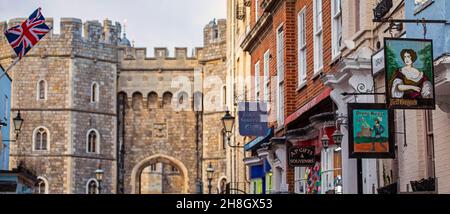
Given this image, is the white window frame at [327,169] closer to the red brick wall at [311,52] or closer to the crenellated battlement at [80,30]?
the red brick wall at [311,52]

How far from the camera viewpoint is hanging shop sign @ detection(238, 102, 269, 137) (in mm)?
26531

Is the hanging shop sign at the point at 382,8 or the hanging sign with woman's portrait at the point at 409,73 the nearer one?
the hanging sign with woman's portrait at the point at 409,73

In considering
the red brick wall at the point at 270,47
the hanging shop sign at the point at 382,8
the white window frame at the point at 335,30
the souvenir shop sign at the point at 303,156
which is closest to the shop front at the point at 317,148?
the souvenir shop sign at the point at 303,156

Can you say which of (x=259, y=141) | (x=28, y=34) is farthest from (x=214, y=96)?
(x=28, y=34)

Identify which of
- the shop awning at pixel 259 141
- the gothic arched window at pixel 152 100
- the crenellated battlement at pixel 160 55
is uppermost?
the crenellated battlement at pixel 160 55

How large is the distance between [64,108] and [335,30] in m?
44.5

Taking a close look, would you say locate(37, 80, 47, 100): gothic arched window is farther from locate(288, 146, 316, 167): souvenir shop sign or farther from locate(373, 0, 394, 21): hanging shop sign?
locate(373, 0, 394, 21): hanging shop sign

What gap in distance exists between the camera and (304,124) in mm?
23438

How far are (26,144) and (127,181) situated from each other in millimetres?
7005

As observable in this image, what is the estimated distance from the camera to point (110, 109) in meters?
65.2

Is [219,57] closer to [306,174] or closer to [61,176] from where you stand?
[61,176]

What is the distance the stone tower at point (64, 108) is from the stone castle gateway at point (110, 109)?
0.06m

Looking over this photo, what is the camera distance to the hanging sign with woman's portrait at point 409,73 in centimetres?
1250
